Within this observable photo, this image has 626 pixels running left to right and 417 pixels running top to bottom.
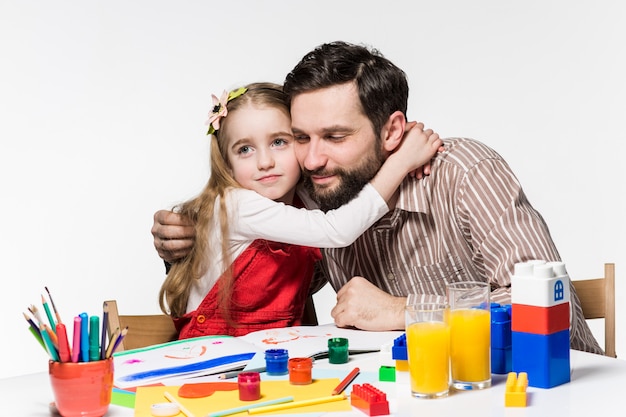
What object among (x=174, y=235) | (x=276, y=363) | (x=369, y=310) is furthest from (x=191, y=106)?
(x=276, y=363)

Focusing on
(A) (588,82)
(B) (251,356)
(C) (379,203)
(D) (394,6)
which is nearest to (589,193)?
(A) (588,82)

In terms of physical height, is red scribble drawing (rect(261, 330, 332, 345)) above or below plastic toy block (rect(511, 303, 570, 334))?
below

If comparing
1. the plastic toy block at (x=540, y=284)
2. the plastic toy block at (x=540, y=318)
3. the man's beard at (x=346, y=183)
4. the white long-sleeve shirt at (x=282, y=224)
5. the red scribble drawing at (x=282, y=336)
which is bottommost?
the red scribble drawing at (x=282, y=336)

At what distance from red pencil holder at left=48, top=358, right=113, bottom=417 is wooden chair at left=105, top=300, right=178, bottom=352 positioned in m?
0.72

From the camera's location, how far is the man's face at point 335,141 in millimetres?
2139

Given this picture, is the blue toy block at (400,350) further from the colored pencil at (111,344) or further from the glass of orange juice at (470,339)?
the colored pencil at (111,344)

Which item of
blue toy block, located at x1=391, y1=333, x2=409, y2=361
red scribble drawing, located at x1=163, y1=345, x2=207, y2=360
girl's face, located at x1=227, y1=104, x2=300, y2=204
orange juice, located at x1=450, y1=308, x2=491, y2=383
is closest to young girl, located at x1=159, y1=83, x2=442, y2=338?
girl's face, located at x1=227, y1=104, x2=300, y2=204

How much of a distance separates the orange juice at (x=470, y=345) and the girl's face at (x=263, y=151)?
2.87 feet

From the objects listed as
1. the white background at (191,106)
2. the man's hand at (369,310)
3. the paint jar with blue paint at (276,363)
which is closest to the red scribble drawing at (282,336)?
the man's hand at (369,310)

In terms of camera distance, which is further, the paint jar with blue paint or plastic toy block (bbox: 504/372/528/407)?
the paint jar with blue paint

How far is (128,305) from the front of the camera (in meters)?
3.27

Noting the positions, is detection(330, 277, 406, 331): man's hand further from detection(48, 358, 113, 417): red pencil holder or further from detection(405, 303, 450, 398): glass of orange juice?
detection(48, 358, 113, 417): red pencil holder

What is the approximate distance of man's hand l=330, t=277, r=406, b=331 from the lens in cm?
190

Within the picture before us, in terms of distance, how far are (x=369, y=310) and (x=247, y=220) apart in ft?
1.32
